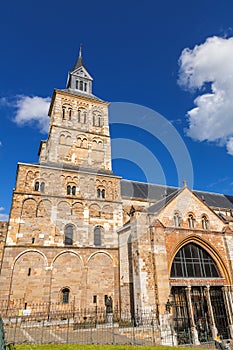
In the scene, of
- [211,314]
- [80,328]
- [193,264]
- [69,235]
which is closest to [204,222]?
[193,264]

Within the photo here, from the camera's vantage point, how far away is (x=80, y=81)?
114 ft

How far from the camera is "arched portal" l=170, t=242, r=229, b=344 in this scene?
1767 cm

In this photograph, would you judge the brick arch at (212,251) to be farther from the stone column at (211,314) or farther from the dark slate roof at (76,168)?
the dark slate roof at (76,168)

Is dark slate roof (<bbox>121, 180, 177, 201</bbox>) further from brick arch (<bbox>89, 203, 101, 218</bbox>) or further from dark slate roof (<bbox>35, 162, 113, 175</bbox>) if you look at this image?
brick arch (<bbox>89, 203, 101, 218</bbox>)

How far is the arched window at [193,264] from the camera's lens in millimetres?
19312

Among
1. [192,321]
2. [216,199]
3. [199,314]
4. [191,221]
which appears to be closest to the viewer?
[192,321]

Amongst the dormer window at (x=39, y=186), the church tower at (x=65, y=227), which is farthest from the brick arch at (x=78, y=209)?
the dormer window at (x=39, y=186)

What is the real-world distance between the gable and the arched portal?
2.19 m

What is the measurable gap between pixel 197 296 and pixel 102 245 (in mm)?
8974

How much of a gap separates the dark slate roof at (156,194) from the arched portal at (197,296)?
823 centimetres

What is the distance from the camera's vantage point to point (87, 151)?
2866 centimetres

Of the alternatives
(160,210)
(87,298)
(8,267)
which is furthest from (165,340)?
(8,267)

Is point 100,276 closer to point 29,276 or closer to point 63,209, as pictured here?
point 29,276

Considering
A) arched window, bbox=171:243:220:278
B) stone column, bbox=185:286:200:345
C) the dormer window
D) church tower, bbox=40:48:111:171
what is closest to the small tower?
church tower, bbox=40:48:111:171
